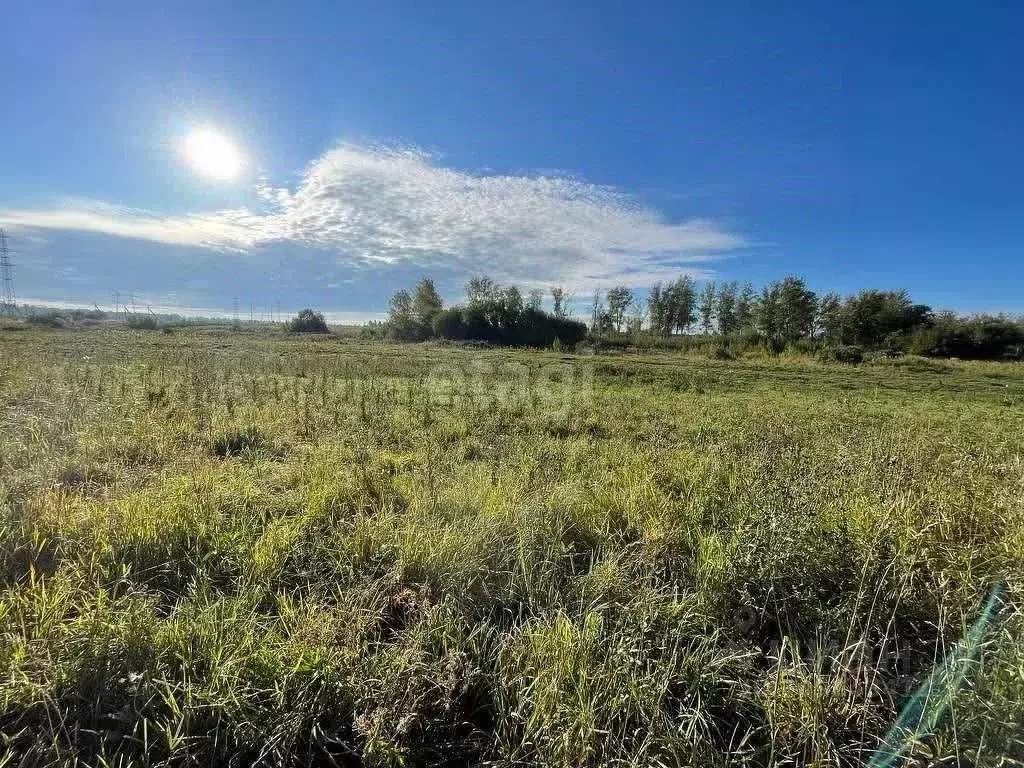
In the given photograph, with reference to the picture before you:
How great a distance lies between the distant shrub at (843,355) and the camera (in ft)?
93.0

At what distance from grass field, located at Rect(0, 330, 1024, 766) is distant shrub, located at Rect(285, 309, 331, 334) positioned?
57320 millimetres

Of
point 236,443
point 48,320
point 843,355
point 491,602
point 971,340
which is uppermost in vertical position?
point 971,340

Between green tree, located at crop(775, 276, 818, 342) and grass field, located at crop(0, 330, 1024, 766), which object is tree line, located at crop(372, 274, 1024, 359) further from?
grass field, located at crop(0, 330, 1024, 766)

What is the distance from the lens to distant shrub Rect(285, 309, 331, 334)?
5688 cm

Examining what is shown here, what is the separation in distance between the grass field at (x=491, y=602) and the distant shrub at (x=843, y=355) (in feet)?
92.6

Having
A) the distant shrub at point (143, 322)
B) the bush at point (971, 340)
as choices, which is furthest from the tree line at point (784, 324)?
the distant shrub at point (143, 322)

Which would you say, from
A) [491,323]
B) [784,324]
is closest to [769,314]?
[784,324]

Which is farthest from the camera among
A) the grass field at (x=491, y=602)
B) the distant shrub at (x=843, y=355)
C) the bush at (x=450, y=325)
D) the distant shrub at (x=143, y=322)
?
the bush at (x=450, y=325)

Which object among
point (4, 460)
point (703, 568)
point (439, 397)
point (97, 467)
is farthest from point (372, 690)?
point (439, 397)

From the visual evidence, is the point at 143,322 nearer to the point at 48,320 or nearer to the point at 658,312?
the point at 48,320

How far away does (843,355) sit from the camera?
97.3 ft

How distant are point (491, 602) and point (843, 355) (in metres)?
35.8

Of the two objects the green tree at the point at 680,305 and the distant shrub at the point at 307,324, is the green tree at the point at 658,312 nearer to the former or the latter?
the green tree at the point at 680,305

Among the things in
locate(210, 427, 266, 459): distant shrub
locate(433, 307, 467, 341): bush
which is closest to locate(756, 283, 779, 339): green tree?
locate(433, 307, 467, 341): bush
